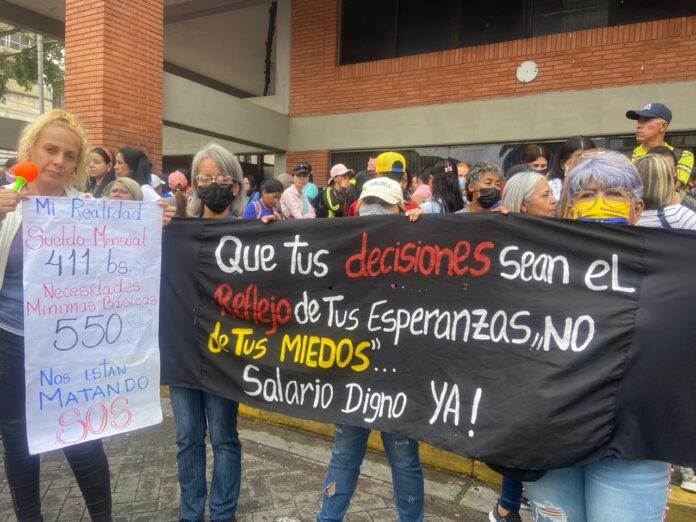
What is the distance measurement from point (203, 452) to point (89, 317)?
0.92m

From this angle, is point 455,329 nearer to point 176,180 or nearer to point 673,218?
point 673,218

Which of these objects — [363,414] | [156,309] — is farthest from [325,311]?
[156,309]

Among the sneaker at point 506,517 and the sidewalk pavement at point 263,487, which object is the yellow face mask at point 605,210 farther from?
the sidewalk pavement at point 263,487

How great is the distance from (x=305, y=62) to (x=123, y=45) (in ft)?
12.8

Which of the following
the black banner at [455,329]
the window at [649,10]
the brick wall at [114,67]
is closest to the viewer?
the black banner at [455,329]

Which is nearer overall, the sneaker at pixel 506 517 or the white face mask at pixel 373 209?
the white face mask at pixel 373 209

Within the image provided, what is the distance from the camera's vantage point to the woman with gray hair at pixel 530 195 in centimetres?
250

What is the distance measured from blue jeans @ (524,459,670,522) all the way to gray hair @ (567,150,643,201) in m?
0.97

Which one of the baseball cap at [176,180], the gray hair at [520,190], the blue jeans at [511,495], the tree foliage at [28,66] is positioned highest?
the tree foliage at [28,66]

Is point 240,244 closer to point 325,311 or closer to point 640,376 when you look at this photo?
point 325,311

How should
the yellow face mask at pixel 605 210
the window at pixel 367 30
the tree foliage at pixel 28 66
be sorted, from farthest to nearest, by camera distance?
the tree foliage at pixel 28 66
the window at pixel 367 30
the yellow face mask at pixel 605 210

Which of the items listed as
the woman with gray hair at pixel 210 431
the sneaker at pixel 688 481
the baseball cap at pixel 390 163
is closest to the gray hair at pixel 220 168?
the woman with gray hair at pixel 210 431

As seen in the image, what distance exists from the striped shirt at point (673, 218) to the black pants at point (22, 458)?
9.11ft

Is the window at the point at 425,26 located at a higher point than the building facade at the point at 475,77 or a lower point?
higher
